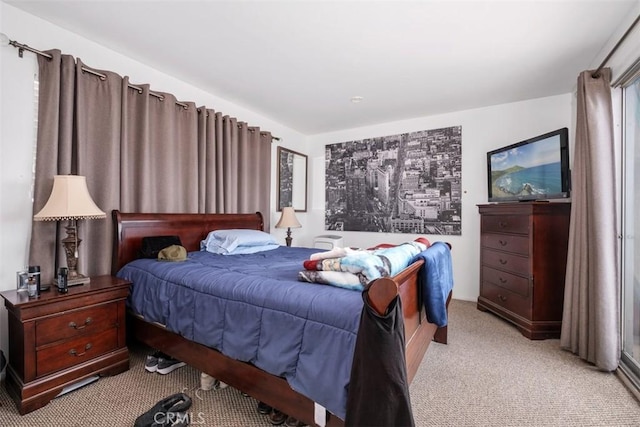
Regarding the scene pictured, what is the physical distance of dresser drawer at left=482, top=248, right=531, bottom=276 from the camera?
2705mm

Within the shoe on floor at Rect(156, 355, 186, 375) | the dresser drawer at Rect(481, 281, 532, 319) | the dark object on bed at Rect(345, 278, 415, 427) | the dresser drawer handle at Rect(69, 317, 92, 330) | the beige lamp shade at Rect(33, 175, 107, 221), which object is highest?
the beige lamp shade at Rect(33, 175, 107, 221)

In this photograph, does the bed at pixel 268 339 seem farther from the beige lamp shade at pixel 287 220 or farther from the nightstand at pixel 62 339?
the beige lamp shade at pixel 287 220

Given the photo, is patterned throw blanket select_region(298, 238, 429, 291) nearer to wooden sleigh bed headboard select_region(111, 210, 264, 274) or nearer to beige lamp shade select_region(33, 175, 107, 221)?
beige lamp shade select_region(33, 175, 107, 221)

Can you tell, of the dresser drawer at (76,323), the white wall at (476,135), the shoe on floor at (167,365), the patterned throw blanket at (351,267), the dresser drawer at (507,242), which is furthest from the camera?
the white wall at (476,135)

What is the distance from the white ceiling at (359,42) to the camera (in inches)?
76.0

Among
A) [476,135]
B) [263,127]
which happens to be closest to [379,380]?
[476,135]

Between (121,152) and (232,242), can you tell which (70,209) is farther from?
(232,242)

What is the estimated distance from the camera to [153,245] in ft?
8.04

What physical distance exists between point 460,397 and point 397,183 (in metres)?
2.97

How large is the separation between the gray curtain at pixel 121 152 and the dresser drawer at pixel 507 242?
3065 millimetres

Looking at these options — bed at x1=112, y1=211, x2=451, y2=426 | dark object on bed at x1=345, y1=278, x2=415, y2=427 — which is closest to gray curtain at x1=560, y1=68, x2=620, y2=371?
bed at x1=112, y1=211, x2=451, y2=426

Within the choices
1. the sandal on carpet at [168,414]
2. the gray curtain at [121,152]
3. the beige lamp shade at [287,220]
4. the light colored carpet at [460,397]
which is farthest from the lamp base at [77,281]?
the beige lamp shade at [287,220]

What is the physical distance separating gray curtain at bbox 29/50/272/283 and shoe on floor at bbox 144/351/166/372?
0.84 meters

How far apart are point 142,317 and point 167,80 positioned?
2.34 metres
